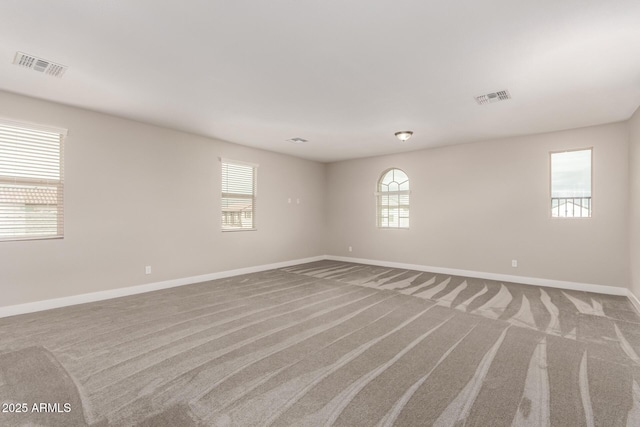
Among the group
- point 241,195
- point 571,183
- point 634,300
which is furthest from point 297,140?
point 634,300

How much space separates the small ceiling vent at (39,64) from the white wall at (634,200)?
672 cm

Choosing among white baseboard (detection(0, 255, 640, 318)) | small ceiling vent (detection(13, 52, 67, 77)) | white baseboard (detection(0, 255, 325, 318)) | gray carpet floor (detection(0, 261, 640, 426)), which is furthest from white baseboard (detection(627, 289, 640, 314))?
small ceiling vent (detection(13, 52, 67, 77))

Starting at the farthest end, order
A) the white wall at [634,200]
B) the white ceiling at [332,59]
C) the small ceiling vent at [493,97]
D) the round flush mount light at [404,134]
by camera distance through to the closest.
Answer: the round flush mount light at [404,134], the white wall at [634,200], the small ceiling vent at [493,97], the white ceiling at [332,59]

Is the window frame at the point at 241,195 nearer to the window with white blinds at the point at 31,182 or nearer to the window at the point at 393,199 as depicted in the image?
the window with white blinds at the point at 31,182

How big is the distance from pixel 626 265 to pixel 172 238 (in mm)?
7040

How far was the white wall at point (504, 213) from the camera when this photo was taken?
181 inches

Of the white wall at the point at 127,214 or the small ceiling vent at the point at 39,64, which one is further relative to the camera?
the white wall at the point at 127,214

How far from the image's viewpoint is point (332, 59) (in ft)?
9.00

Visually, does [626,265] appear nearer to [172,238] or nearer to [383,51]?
[383,51]

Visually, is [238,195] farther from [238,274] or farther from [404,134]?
[404,134]

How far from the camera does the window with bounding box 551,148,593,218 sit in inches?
190

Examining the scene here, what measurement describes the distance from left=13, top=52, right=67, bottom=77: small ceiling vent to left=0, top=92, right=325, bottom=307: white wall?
3.55 feet

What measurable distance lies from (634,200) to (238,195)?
20.4ft

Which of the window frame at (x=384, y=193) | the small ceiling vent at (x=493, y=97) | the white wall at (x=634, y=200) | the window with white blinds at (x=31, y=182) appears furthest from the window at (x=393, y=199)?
the window with white blinds at (x=31, y=182)
